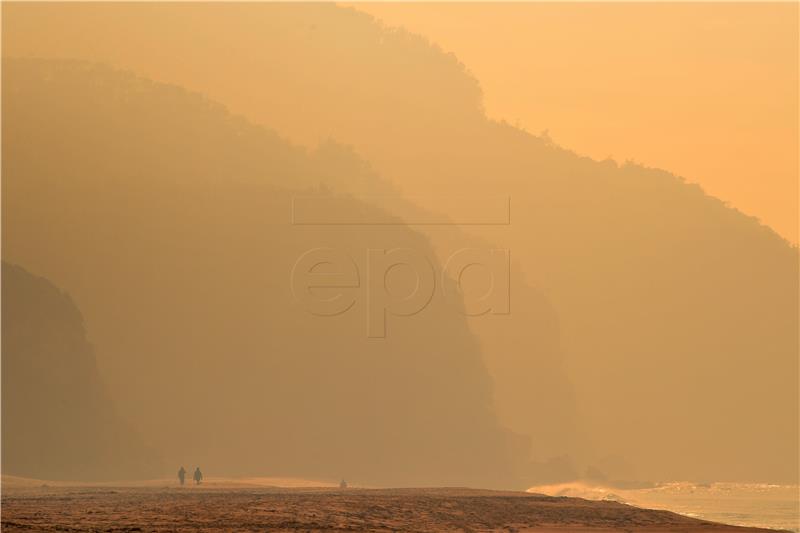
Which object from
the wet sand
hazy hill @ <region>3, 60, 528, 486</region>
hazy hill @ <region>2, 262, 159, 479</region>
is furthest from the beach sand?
hazy hill @ <region>3, 60, 528, 486</region>

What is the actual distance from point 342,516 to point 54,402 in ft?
385

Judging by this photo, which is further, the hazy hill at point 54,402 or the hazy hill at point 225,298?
the hazy hill at point 225,298

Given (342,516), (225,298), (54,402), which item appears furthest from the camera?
(225,298)

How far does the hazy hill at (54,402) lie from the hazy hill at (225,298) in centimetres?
630

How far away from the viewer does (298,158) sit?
652ft

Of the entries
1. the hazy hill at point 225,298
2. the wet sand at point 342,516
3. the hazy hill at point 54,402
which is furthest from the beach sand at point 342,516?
the hazy hill at point 225,298

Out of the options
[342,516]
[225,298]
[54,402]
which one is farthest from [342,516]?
[225,298]

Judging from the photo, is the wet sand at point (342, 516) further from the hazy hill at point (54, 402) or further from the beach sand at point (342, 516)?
the hazy hill at point (54, 402)

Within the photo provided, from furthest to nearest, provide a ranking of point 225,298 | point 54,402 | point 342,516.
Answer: point 225,298, point 54,402, point 342,516

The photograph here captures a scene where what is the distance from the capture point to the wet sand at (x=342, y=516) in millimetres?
34500

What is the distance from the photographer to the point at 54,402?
14838cm

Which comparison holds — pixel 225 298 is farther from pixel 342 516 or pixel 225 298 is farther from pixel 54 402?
pixel 342 516

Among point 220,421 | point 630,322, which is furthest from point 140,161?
point 630,322

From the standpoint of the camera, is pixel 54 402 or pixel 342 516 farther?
pixel 54 402
